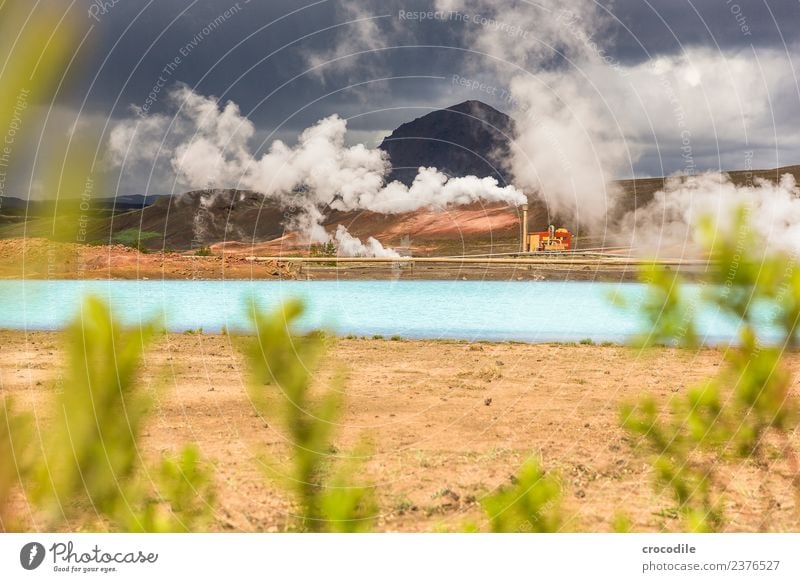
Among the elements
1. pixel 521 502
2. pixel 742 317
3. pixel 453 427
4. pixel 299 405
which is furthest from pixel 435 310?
pixel 299 405

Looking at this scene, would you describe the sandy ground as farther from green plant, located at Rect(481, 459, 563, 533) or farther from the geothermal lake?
the geothermal lake

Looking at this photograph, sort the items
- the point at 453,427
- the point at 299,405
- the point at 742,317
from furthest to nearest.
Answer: the point at 453,427 → the point at 742,317 → the point at 299,405

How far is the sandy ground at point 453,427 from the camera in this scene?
706cm

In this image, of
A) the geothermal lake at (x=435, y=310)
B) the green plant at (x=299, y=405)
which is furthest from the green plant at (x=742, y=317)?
the geothermal lake at (x=435, y=310)

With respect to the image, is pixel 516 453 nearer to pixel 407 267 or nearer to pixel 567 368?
pixel 567 368

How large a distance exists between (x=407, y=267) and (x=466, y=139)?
43867 millimetres

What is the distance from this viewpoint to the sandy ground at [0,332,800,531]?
23.2ft

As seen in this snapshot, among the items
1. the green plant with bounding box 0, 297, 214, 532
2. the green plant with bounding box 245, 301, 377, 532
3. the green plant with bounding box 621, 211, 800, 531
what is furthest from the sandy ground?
the green plant with bounding box 621, 211, 800, 531

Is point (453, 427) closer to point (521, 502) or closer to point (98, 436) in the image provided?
point (521, 502)

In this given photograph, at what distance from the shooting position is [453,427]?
36.0 feet

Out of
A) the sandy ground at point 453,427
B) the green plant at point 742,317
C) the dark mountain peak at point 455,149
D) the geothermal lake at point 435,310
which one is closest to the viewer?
the green plant at point 742,317

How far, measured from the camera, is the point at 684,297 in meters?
5.32

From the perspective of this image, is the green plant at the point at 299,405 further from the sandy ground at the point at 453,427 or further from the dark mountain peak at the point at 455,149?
the dark mountain peak at the point at 455,149
